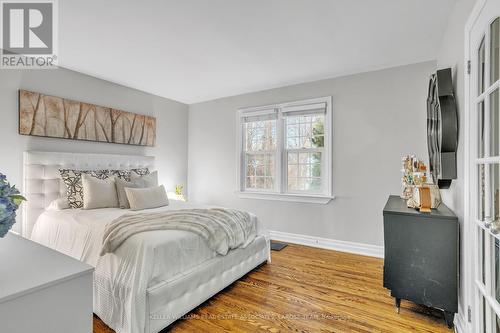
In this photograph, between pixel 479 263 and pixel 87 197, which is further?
pixel 87 197

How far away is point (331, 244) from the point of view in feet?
11.7

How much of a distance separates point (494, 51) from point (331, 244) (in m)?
2.83

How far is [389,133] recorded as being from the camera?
3.21 meters

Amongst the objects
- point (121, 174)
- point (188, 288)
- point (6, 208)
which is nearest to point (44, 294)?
point (6, 208)

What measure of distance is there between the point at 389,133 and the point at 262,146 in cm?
184

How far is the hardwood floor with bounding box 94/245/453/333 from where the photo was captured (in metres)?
1.88

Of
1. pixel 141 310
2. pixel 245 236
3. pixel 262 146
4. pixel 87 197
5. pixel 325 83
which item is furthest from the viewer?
pixel 262 146

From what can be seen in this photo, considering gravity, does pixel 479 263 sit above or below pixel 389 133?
below

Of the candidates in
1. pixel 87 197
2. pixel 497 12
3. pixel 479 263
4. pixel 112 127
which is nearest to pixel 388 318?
pixel 479 263

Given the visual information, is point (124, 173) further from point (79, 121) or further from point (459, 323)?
point (459, 323)

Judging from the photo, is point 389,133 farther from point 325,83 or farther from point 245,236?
point 245,236

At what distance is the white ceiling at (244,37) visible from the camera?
207cm

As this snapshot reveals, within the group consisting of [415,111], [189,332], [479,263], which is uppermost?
[415,111]

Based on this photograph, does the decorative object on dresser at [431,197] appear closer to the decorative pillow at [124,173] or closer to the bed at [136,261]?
the bed at [136,261]
